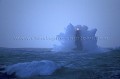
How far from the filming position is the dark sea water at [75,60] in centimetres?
424

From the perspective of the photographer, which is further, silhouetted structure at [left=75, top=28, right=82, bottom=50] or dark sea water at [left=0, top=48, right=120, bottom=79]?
silhouetted structure at [left=75, top=28, right=82, bottom=50]

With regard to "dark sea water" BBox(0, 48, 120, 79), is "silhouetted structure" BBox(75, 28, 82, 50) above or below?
above

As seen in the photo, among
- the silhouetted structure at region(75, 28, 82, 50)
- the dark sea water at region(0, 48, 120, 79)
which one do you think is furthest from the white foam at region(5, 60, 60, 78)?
the silhouetted structure at region(75, 28, 82, 50)

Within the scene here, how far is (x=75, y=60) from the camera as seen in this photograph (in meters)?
4.41

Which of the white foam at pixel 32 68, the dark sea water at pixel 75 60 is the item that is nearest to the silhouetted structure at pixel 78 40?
the dark sea water at pixel 75 60

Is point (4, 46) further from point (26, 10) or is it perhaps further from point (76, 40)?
point (76, 40)

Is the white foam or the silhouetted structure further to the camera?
the silhouetted structure

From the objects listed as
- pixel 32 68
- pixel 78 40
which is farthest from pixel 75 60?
pixel 32 68

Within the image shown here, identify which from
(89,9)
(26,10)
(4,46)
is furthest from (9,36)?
(89,9)

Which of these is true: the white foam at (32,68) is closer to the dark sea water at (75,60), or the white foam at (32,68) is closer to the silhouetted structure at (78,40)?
the dark sea water at (75,60)

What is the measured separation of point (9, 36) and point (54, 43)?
31.7 inches

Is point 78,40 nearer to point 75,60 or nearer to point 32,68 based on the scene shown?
point 75,60

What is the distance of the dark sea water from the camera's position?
167 inches

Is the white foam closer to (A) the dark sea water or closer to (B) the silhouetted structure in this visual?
(A) the dark sea water
